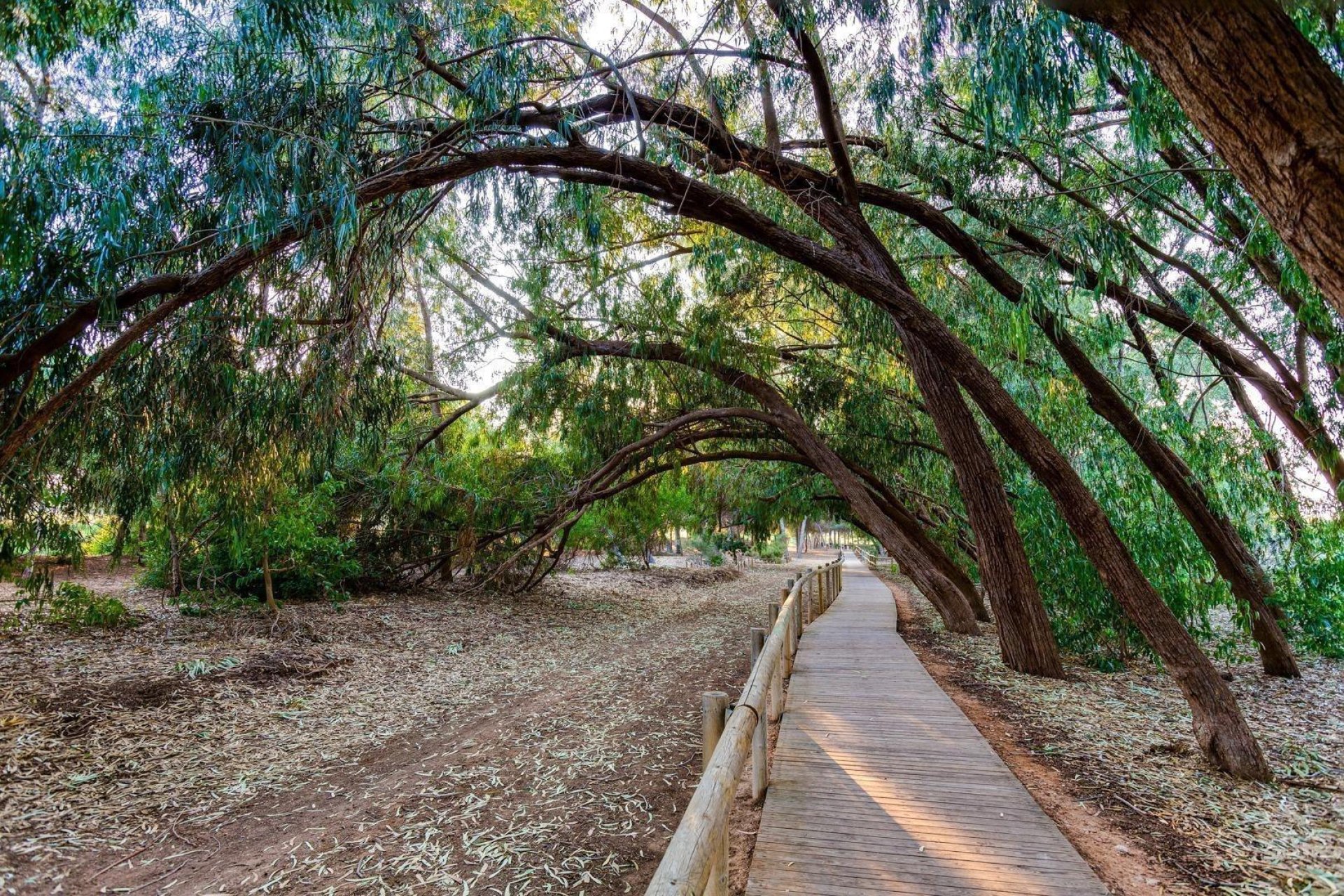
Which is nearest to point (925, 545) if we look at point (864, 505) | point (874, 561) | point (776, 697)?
point (864, 505)

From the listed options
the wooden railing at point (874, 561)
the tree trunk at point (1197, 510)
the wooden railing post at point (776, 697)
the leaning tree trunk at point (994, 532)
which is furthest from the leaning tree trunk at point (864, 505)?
the wooden railing at point (874, 561)

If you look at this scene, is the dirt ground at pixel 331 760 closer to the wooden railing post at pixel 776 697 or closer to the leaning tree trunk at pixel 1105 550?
the wooden railing post at pixel 776 697

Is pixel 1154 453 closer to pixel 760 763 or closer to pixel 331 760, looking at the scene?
pixel 760 763

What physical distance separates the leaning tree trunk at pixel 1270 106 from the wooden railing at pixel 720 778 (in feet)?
7.92

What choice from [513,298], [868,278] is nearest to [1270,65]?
[868,278]

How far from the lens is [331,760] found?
4617 millimetres

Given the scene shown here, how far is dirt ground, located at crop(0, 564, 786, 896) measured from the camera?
3.17 m

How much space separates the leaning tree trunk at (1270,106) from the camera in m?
1.92

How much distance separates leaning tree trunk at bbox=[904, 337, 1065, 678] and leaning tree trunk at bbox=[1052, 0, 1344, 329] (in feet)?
13.9

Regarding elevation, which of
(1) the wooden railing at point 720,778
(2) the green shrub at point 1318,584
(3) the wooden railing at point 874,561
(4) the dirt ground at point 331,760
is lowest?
(3) the wooden railing at point 874,561

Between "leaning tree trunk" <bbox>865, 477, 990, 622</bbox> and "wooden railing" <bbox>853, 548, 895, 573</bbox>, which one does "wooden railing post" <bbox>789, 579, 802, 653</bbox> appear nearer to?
"leaning tree trunk" <bbox>865, 477, 990, 622</bbox>

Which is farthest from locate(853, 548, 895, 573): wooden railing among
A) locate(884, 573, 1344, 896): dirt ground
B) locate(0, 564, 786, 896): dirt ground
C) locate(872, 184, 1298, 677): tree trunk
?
locate(0, 564, 786, 896): dirt ground

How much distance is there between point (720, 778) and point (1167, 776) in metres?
3.33

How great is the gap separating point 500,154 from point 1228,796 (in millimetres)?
5509
